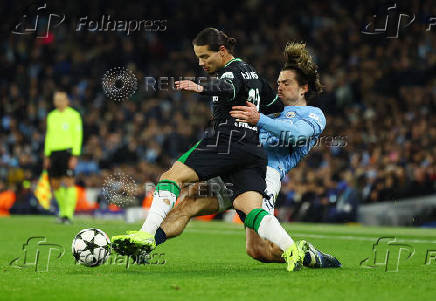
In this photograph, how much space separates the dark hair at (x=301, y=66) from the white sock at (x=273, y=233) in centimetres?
167

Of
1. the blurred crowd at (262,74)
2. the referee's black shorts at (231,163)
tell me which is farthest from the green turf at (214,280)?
the blurred crowd at (262,74)

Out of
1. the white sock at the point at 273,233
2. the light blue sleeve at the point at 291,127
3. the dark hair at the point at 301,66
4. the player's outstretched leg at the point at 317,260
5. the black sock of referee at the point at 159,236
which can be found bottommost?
the player's outstretched leg at the point at 317,260

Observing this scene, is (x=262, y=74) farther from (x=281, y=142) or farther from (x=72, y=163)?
(x=281, y=142)

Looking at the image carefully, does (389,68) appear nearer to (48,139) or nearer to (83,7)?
(48,139)

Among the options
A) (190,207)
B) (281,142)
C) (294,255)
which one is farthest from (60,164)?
(294,255)

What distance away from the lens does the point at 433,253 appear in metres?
8.07

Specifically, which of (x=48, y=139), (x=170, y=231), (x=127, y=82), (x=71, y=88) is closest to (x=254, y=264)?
(x=170, y=231)

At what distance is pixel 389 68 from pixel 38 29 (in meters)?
11.5

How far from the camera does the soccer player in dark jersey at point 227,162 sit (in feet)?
18.9

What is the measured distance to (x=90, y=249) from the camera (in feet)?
19.9

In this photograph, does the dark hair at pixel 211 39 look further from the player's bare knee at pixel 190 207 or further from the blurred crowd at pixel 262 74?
the blurred crowd at pixel 262 74

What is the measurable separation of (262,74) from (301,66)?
42.6 feet

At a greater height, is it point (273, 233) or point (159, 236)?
point (273, 233)

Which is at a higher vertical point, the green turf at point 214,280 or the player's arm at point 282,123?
the player's arm at point 282,123
